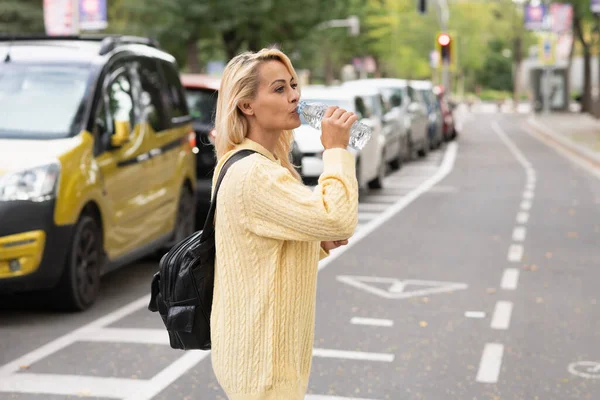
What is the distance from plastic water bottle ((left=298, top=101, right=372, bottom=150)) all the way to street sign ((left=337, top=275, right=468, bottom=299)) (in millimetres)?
5685

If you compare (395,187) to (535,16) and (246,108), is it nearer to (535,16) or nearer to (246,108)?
(246,108)

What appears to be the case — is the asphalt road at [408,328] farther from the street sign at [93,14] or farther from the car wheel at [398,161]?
the car wheel at [398,161]

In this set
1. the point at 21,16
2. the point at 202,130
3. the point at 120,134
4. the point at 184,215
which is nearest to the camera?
the point at 120,134

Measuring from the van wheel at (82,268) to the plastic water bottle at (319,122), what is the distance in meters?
4.87

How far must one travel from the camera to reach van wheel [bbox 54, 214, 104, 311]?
295 inches

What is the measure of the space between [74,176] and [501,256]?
471 cm

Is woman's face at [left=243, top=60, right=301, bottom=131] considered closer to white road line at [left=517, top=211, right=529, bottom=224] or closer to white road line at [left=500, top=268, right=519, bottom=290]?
white road line at [left=500, top=268, right=519, bottom=290]

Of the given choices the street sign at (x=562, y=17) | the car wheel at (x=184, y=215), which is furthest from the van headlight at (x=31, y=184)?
the street sign at (x=562, y=17)

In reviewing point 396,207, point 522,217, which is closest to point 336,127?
point 522,217

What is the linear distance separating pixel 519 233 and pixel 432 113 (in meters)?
18.3

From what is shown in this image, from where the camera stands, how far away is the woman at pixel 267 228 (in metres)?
2.77

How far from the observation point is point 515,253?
35.2ft

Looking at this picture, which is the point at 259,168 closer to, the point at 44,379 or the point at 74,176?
the point at 44,379

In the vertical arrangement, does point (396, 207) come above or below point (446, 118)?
above
